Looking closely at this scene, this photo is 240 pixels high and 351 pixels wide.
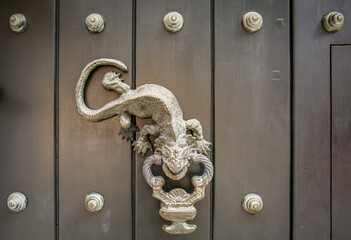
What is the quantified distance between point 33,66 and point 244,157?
0.59m

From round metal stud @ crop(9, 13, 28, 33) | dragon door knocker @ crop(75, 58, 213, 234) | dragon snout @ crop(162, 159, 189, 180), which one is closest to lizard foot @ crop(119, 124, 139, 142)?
dragon door knocker @ crop(75, 58, 213, 234)

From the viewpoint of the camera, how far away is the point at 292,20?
0.53 metres

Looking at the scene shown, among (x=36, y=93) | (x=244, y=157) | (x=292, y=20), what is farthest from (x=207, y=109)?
(x=36, y=93)

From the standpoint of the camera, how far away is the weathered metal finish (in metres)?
0.46

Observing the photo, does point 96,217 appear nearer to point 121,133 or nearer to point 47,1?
point 121,133

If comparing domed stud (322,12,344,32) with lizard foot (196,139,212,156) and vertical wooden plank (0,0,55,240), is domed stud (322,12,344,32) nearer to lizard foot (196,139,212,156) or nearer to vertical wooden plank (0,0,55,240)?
lizard foot (196,139,212,156)

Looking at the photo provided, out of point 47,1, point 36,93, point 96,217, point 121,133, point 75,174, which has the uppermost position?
point 47,1

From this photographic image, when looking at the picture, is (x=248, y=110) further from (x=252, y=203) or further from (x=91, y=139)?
(x=91, y=139)

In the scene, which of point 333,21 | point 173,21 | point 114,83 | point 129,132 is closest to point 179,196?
point 129,132

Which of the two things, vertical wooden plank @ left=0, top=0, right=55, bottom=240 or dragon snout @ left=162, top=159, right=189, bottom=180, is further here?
vertical wooden plank @ left=0, top=0, right=55, bottom=240

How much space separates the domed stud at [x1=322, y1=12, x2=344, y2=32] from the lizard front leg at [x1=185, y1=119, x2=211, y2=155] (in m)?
0.40

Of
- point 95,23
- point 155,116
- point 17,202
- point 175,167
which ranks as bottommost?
point 17,202

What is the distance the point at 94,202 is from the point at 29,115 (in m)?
0.28

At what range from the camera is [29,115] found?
1.77 ft
